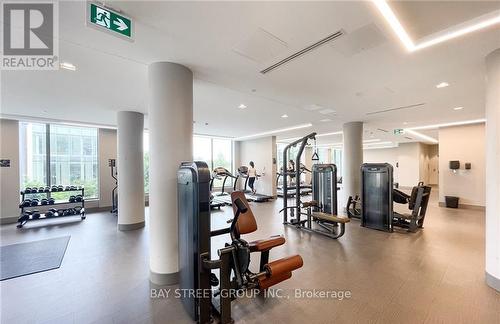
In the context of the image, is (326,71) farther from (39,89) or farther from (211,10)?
(39,89)

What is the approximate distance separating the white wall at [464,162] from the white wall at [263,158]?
6604 mm

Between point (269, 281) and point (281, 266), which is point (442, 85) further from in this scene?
point (269, 281)

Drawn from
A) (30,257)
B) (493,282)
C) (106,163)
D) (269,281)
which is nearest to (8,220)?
(106,163)

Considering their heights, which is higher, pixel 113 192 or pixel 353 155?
pixel 353 155

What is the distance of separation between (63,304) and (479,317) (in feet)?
15.1

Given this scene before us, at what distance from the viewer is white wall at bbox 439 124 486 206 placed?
6.97 m

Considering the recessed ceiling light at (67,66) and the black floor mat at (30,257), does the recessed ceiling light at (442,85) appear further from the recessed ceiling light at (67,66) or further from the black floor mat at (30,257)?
the black floor mat at (30,257)

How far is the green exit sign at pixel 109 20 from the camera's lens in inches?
71.5

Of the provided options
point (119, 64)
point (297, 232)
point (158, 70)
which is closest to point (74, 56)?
point (119, 64)

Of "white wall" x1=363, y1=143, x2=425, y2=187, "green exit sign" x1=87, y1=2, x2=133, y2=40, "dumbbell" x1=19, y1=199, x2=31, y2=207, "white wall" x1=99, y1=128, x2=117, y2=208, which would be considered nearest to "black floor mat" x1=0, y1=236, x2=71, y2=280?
"dumbbell" x1=19, y1=199, x2=31, y2=207

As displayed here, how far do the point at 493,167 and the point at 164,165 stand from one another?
4247mm

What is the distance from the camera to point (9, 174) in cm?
589

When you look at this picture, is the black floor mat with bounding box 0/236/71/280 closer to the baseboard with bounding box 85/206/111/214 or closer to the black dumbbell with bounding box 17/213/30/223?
the black dumbbell with bounding box 17/213/30/223

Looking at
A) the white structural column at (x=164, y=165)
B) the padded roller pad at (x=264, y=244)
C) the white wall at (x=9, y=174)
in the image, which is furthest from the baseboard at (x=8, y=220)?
the padded roller pad at (x=264, y=244)
